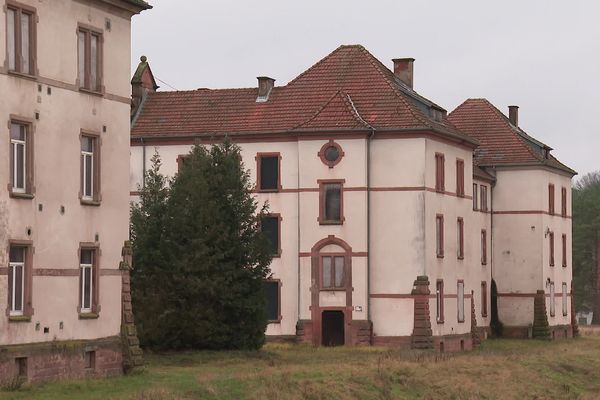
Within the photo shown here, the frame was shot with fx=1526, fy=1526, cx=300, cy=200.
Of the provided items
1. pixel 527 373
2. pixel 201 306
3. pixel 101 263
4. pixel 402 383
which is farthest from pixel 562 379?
pixel 101 263

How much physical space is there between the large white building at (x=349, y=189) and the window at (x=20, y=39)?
27487 mm

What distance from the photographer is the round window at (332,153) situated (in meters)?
66.4

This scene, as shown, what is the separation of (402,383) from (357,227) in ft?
67.9

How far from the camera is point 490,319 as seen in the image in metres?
80.4

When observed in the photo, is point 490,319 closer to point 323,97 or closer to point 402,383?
point 323,97

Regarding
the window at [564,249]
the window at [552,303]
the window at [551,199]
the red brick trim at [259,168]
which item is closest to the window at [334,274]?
the red brick trim at [259,168]

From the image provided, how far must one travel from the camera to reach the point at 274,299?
67562 mm

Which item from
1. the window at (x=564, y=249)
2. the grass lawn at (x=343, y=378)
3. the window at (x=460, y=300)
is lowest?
the grass lawn at (x=343, y=378)

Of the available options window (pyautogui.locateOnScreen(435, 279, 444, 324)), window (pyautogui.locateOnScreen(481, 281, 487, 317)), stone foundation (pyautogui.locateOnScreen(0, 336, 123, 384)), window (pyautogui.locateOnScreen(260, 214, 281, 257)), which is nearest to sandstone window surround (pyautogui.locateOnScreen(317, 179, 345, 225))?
window (pyautogui.locateOnScreen(260, 214, 281, 257))

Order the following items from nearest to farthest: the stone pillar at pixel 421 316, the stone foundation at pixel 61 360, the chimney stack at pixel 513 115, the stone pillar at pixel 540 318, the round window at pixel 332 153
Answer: the stone foundation at pixel 61 360
the stone pillar at pixel 421 316
the round window at pixel 332 153
the stone pillar at pixel 540 318
the chimney stack at pixel 513 115

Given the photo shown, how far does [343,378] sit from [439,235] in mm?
24953

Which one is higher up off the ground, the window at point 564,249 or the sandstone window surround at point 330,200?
the sandstone window surround at point 330,200

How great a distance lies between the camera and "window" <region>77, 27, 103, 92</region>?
42.2 m

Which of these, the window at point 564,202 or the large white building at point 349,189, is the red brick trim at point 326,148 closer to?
the large white building at point 349,189
